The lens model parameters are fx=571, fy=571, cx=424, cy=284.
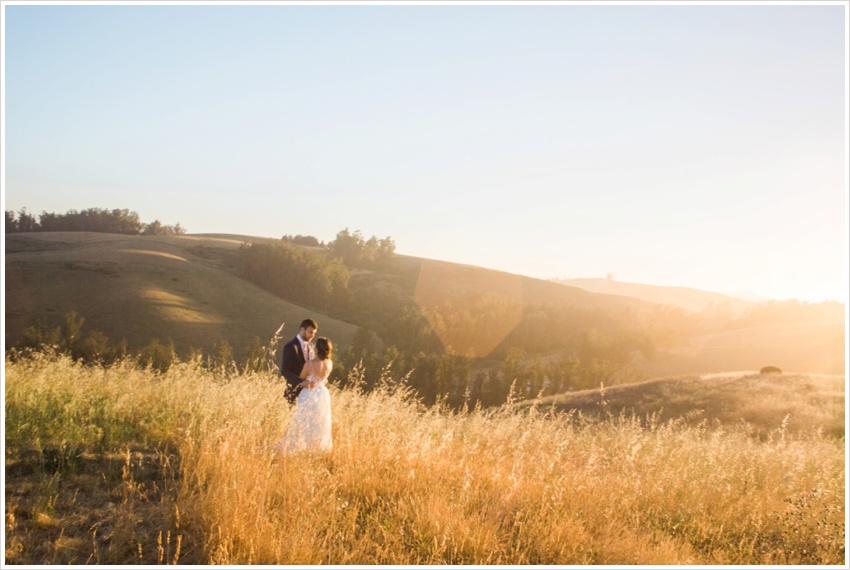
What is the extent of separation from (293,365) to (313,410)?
0.95 metres

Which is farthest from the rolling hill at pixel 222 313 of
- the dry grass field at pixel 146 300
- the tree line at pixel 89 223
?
the tree line at pixel 89 223

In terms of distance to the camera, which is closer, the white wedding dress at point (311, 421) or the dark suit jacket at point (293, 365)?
the white wedding dress at point (311, 421)

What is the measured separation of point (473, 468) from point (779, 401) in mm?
20793

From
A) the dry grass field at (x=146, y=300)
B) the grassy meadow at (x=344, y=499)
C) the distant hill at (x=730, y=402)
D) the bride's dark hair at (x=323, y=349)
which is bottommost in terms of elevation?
the dry grass field at (x=146, y=300)

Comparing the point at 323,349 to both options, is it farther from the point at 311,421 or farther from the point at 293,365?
the point at 311,421

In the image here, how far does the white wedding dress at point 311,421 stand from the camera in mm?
5816

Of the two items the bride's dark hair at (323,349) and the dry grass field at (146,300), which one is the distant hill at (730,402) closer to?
the bride's dark hair at (323,349)

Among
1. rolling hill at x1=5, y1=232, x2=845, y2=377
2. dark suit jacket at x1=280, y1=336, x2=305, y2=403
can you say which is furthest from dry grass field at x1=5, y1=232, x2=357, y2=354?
dark suit jacket at x1=280, y1=336, x2=305, y2=403

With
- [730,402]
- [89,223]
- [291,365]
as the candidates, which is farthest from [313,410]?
[89,223]

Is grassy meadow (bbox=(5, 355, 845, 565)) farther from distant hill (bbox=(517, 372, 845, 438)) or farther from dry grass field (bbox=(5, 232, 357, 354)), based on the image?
dry grass field (bbox=(5, 232, 357, 354))

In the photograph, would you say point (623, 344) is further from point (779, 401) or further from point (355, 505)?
point (355, 505)

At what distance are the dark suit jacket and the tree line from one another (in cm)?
11740

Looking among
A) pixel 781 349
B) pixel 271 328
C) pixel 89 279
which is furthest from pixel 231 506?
pixel 781 349

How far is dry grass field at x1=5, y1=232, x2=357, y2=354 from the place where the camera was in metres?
43.8
